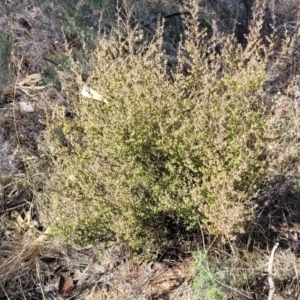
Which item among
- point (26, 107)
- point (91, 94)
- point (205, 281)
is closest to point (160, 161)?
point (91, 94)

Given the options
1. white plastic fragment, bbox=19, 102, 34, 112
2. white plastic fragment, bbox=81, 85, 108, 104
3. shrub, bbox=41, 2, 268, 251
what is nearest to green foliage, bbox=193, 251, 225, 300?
shrub, bbox=41, 2, 268, 251

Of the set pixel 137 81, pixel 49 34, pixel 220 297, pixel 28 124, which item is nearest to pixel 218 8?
pixel 49 34

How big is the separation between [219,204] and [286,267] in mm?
536

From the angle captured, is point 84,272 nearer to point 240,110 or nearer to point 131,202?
point 131,202

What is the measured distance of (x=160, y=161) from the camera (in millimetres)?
2371

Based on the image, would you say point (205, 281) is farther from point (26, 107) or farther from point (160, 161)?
point (26, 107)

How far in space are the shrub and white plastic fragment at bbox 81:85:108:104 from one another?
0.03 metres

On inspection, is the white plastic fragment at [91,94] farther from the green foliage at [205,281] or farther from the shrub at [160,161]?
the green foliage at [205,281]

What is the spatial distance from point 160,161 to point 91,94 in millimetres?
481

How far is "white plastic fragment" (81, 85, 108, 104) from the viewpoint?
2.47m

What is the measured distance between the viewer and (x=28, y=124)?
367 centimetres

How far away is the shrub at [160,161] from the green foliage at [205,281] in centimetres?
16

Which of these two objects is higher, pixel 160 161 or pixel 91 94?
pixel 91 94

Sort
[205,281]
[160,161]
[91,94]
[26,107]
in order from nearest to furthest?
[205,281] → [160,161] → [91,94] → [26,107]
